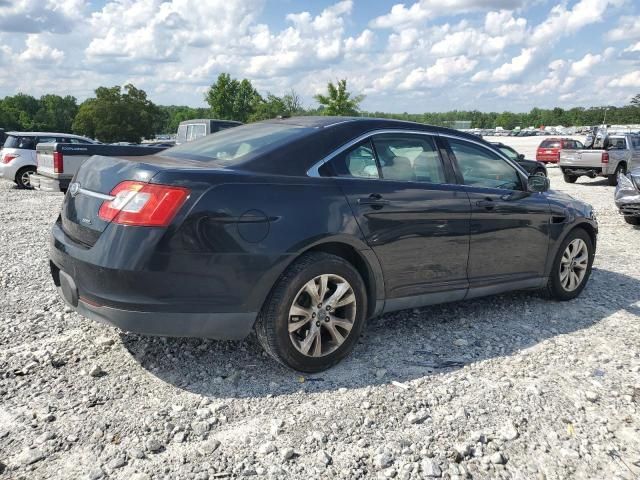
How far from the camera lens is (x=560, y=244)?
4.99m

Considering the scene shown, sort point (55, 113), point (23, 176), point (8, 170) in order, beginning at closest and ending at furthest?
1. point (8, 170)
2. point (23, 176)
3. point (55, 113)

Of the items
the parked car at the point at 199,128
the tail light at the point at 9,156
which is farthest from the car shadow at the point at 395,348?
the tail light at the point at 9,156

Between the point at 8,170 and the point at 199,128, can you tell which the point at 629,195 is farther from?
the point at 8,170

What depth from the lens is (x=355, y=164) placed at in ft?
12.0

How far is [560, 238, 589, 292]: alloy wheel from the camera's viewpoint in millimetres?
5090

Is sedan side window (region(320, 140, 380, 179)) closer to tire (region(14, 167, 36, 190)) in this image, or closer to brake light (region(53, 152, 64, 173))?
brake light (region(53, 152, 64, 173))

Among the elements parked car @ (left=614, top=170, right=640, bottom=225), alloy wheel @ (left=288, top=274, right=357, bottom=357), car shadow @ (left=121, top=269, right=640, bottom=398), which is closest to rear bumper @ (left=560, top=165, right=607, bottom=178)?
parked car @ (left=614, top=170, right=640, bottom=225)

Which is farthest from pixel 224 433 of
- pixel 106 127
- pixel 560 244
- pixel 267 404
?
pixel 106 127

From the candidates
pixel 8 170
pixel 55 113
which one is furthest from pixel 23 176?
pixel 55 113

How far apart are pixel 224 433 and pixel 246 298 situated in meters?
0.72

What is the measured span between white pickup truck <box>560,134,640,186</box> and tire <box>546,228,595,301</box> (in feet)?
45.8

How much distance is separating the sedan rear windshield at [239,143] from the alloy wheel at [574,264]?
9.52 ft

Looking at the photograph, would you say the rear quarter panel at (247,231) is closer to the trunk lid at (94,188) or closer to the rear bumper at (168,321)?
the rear bumper at (168,321)

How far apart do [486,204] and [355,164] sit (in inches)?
50.0
